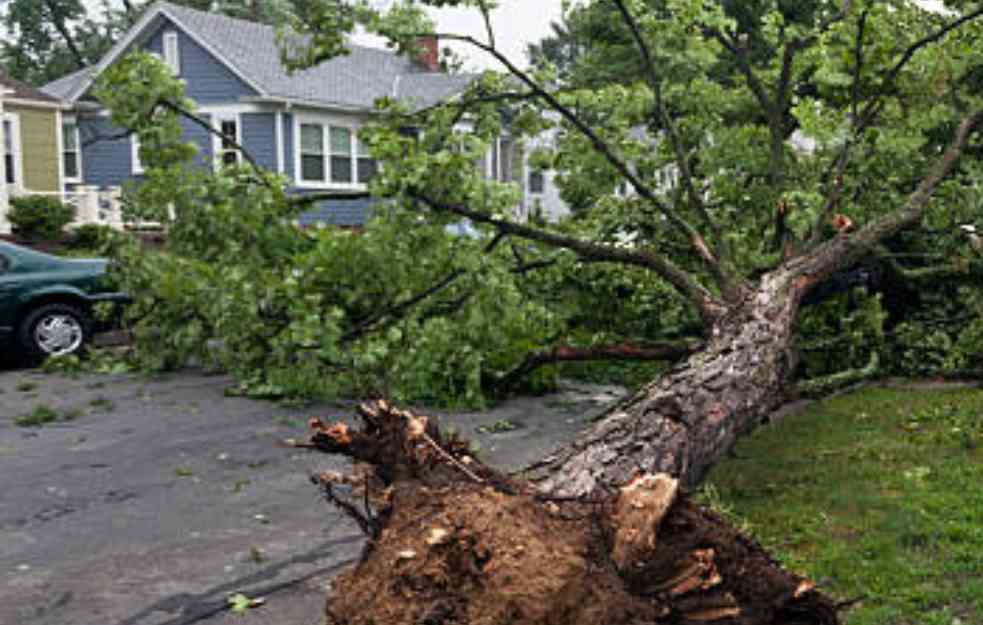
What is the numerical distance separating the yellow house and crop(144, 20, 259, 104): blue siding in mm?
3160

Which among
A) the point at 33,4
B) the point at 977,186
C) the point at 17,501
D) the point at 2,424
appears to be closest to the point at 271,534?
the point at 17,501

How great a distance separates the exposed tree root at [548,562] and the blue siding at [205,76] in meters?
23.9

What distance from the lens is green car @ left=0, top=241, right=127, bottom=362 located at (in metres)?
11.2

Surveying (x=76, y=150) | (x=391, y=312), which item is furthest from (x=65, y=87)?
(x=391, y=312)

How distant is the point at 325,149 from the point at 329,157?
0.22m

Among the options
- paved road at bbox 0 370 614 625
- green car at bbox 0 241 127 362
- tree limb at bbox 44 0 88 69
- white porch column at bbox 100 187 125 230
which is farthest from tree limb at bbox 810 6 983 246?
tree limb at bbox 44 0 88 69

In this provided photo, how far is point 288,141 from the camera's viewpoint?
1017 inches

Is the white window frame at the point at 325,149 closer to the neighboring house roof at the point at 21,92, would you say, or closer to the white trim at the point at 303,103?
the white trim at the point at 303,103

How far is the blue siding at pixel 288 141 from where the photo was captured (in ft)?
84.3

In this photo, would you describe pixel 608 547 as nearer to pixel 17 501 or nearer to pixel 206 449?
pixel 17 501

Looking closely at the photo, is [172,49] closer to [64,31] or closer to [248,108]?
[248,108]

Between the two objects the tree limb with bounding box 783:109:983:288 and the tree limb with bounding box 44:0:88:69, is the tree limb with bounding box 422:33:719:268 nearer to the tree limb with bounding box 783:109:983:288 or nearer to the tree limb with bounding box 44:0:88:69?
the tree limb with bounding box 783:109:983:288

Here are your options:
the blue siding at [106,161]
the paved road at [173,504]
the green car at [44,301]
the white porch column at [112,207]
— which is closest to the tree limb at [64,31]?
the blue siding at [106,161]

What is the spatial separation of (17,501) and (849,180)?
5862 mm
